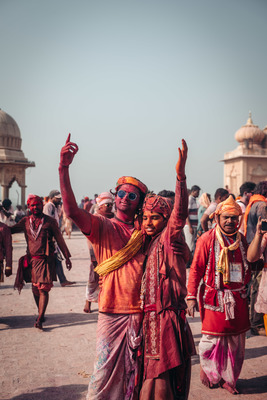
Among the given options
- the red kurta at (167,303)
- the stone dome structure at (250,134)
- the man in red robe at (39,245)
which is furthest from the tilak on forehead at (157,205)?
the stone dome structure at (250,134)

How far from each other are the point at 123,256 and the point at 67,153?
2.94 ft

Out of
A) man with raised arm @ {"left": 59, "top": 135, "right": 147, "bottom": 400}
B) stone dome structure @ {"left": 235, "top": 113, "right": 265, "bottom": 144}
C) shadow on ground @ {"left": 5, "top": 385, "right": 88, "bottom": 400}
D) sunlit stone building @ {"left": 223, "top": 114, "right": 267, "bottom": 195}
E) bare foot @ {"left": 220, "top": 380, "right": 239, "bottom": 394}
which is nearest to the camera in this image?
man with raised arm @ {"left": 59, "top": 135, "right": 147, "bottom": 400}

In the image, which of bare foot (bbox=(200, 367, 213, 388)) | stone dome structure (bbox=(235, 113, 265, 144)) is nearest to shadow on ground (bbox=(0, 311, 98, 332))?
bare foot (bbox=(200, 367, 213, 388))

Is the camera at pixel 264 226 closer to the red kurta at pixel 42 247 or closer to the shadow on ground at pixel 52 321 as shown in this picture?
the red kurta at pixel 42 247

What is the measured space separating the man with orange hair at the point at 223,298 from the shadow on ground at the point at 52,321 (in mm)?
2800

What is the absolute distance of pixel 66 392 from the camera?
4250 mm

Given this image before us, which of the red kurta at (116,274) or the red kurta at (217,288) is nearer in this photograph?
the red kurta at (116,274)

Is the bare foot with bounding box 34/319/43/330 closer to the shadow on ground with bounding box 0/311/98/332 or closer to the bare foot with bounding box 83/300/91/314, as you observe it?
the shadow on ground with bounding box 0/311/98/332

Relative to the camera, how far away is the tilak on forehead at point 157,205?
3.24 meters

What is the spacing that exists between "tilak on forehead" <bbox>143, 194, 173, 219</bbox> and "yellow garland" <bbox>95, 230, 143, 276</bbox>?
0.25m

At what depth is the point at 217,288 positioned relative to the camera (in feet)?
14.3

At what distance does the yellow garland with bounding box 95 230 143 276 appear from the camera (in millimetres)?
3269

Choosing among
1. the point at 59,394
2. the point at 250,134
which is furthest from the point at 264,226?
the point at 250,134

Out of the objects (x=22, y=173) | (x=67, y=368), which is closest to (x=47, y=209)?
(x=67, y=368)
